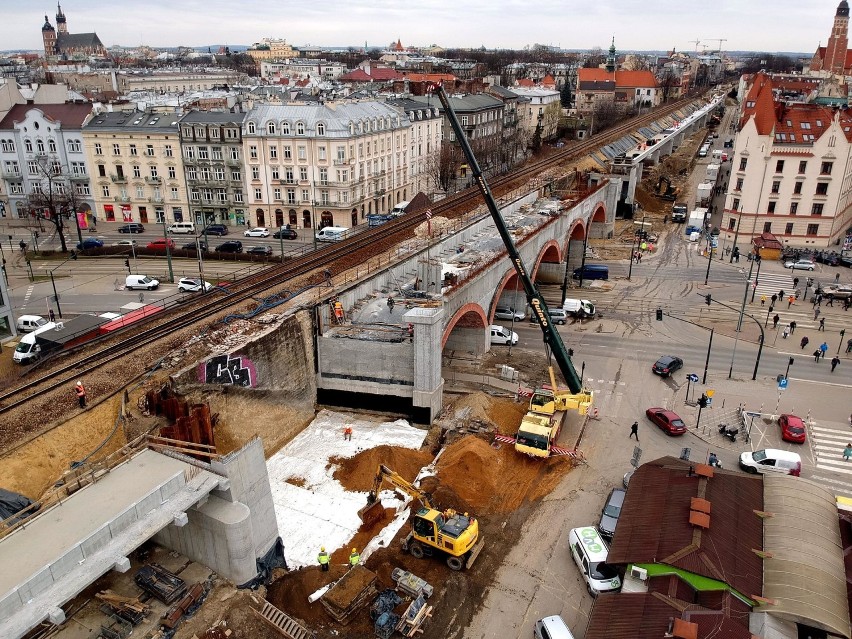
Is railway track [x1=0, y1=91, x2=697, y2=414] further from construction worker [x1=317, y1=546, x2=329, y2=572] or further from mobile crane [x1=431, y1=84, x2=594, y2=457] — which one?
mobile crane [x1=431, y1=84, x2=594, y2=457]

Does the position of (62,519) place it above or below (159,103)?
below

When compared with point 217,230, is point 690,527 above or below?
above

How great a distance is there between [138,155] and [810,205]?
281 ft

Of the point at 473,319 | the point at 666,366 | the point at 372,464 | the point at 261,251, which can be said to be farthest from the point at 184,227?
the point at 666,366

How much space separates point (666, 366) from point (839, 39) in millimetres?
199538

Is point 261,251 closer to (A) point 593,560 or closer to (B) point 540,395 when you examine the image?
(B) point 540,395

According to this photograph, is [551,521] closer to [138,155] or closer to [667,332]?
[667,332]

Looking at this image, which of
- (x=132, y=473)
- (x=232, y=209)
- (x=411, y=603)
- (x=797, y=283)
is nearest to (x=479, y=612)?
(x=411, y=603)

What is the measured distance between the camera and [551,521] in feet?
104

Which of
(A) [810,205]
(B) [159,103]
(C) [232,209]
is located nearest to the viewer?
(A) [810,205]

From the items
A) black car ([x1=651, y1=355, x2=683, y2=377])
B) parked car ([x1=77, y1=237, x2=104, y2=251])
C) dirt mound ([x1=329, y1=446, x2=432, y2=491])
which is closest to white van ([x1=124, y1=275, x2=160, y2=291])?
parked car ([x1=77, y1=237, x2=104, y2=251])

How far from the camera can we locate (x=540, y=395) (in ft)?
129

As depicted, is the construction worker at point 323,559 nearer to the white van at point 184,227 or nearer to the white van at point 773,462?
the white van at point 773,462

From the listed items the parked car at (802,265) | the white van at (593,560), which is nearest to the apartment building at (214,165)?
the parked car at (802,265)
